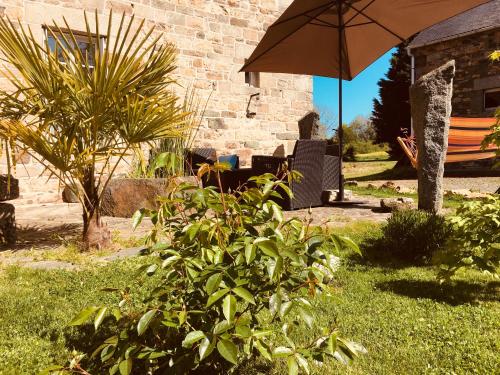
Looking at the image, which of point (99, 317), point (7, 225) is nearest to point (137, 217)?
point (99, 317)

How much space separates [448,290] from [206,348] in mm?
2401

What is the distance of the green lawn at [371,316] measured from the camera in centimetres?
190

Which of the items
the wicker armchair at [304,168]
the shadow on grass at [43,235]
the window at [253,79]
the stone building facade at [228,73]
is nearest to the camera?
the shadow on grass at [43,235]

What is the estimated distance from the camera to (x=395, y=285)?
2992 millimetres

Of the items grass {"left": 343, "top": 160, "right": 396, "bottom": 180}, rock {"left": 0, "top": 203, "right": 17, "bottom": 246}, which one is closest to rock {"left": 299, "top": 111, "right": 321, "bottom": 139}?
grass {"left": 343, "top": 160, "right": 396, "bottom": 180}

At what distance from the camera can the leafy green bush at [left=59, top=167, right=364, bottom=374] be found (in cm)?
118

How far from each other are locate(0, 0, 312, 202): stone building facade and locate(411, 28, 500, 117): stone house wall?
5450mm

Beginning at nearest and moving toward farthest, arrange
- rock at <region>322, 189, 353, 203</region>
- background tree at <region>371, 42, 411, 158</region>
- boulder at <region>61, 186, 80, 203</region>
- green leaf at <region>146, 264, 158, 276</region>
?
green leaf at <region>146, 264, 158, 276</region>
rock at <region>322, 189, 353, 203</region>
boulder at <region>61, 186, 80, 203</region>
background tree at <region>371, 42, 411, 158</region>

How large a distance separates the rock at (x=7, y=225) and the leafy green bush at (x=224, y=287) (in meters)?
2.88

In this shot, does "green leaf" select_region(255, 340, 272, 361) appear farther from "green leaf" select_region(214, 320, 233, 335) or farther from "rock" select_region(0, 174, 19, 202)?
"rock" select_region(0, 174, 19, 202)

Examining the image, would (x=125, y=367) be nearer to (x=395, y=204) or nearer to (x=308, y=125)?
(x=395, y=204)

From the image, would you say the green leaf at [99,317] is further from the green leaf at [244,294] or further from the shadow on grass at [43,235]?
the shadow on grass at [43,235]

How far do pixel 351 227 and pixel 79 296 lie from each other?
294cm

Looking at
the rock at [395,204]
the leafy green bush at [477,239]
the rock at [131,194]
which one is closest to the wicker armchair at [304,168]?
the rock at [395,204]
